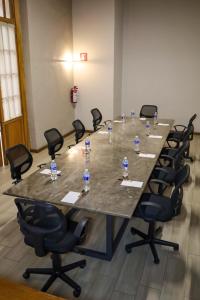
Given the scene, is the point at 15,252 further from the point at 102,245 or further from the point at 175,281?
the point at 175,281

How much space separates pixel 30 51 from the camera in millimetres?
5879

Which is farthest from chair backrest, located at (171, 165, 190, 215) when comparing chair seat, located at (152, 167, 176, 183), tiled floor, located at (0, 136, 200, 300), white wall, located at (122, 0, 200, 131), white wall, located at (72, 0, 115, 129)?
white wall, located at (122, 0, 200, 131)

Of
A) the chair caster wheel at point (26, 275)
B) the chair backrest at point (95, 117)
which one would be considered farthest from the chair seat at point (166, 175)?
the chair backrest at point (95, 117)

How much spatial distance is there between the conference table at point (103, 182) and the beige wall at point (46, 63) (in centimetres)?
227

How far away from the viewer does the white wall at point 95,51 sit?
23.5 ft

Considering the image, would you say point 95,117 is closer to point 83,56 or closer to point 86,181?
point 83,56

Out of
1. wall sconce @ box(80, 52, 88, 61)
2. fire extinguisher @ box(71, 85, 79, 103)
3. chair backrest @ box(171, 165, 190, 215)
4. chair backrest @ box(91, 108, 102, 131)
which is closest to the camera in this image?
chair backrest @ box(171, 165, 190, 215)

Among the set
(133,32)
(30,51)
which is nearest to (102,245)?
(30,51)

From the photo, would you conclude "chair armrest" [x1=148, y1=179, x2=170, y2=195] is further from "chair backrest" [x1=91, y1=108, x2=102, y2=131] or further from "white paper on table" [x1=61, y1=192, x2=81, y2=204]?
"chair backrest" [x1=91, y1=108, x2=102, y2=131]

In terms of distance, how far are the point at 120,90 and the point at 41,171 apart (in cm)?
547

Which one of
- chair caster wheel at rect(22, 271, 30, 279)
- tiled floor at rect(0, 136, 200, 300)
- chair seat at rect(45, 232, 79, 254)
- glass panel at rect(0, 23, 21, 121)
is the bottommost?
tiled floor at rect(0, 136, 200, 300)

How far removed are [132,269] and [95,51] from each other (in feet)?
19.9

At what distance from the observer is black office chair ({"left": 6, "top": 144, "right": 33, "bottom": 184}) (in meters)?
3.55

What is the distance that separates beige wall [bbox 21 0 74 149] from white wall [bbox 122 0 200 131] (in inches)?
69.0
